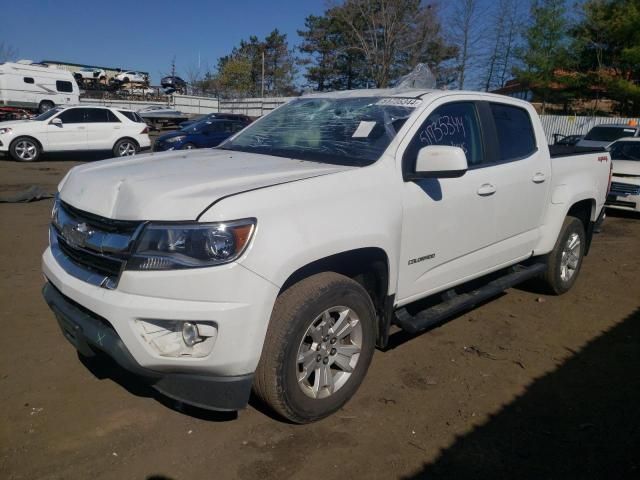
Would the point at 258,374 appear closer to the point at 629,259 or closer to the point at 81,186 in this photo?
the point at 81,186

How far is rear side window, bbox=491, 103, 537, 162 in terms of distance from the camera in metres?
4.01

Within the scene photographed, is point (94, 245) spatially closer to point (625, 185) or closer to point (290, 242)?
point (290, 242)

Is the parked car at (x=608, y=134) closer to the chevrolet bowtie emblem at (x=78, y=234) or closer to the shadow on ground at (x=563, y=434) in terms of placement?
the shadow on ground at (x=563, y=434)

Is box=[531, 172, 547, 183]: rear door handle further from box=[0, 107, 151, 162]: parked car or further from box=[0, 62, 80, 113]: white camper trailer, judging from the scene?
box=[0, 62, 80, 113]: white camper trailer

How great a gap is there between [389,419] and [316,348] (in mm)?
642

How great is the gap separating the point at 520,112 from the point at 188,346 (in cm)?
349

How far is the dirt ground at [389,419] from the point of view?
252 cm

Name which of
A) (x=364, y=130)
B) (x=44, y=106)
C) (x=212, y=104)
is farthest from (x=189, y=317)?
(x=212, y=104)

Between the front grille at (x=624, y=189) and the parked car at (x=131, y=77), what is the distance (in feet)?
130

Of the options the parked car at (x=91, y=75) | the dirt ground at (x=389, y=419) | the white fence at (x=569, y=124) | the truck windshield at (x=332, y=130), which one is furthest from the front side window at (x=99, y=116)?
the parked car at (x=91, y=75)

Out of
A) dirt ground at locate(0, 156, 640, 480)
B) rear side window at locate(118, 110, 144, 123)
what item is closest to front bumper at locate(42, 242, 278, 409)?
dirt ground at locate(0, 156, 640, 480)

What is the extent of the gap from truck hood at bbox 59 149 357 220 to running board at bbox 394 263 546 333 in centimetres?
107

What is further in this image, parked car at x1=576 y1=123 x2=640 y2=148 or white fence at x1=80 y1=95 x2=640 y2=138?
white fence at x1=80 y1=95 x2=640 y2=138

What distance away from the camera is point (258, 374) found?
2.54 metres
